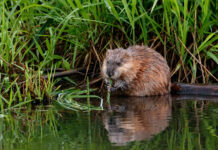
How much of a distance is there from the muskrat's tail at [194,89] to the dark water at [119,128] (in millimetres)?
545

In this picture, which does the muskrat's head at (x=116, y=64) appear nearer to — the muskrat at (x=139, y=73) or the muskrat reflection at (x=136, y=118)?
the muskrat at (x=139, y=73)

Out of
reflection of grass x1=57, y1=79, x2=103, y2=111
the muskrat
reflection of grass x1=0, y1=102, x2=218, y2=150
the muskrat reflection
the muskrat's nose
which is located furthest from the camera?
the muskrat

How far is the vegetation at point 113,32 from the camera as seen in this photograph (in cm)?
616

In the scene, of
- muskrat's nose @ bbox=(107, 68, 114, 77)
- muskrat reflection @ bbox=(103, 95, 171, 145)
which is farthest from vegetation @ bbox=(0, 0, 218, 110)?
muskrat reflection @ bbox=(103, 95, 171, 145)

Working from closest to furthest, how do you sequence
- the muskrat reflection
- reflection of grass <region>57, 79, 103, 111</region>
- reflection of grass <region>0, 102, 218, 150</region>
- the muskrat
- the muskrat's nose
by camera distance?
reflection of grass <region>0, 102, 218, 150</region>, the muskrat reflection, reflection of grass <region>57, 79, 103, 111</region>, the muskrat's nose, the muskrat

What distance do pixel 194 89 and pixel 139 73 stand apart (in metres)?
0.77

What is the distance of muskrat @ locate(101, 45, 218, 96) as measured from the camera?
20.4ft

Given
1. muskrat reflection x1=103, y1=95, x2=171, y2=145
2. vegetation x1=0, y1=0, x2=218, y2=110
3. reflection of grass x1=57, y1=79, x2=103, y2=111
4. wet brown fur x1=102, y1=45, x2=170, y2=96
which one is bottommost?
muskrat reflection x1=103, y1=95, x2=171, y2=145

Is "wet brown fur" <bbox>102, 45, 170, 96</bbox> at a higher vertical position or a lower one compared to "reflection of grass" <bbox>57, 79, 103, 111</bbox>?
higher

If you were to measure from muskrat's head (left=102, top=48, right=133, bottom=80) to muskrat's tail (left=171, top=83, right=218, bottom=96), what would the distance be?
0.68m

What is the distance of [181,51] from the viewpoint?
6426 millimetres

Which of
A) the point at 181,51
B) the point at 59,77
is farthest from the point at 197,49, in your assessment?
the point at 59,77

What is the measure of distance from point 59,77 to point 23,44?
0.67 meters

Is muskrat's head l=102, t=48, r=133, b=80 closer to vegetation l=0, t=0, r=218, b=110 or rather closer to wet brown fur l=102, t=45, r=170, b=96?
wet brown fur l=102, t=45, r=170, b=96
